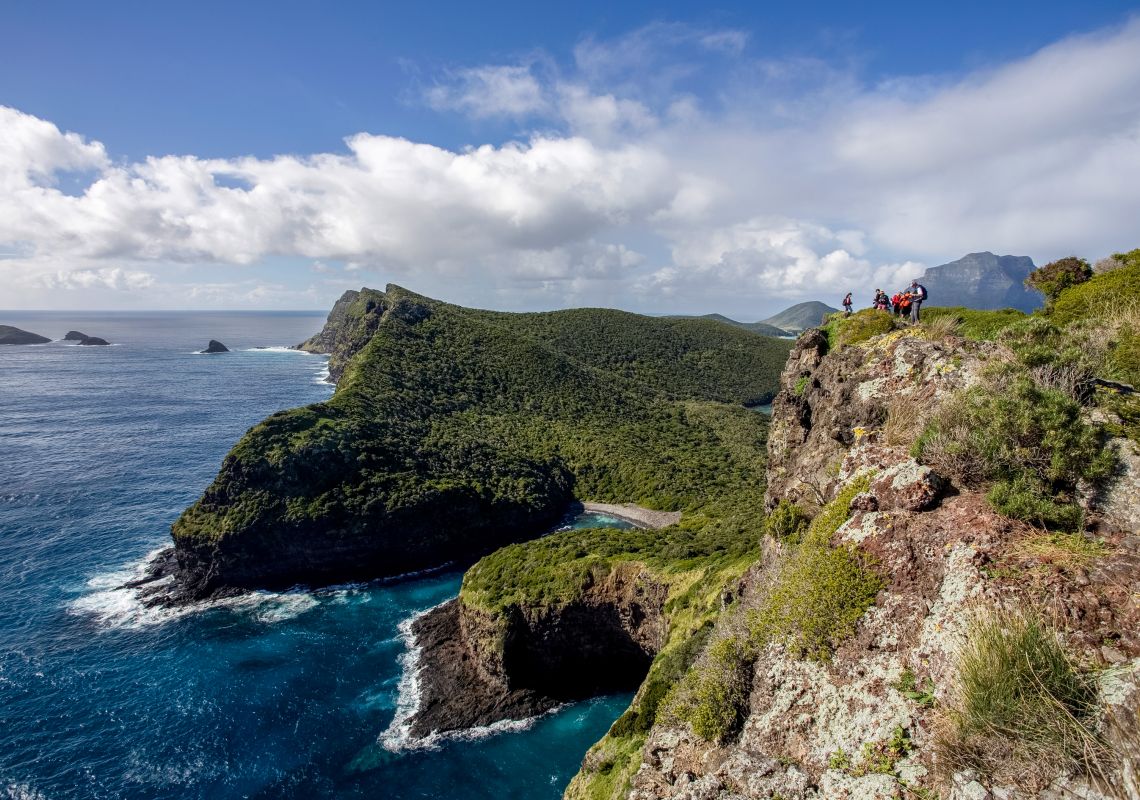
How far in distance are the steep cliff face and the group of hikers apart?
29.3ft

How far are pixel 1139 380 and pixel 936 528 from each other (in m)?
9.11

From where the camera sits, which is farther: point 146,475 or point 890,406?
point 146,475

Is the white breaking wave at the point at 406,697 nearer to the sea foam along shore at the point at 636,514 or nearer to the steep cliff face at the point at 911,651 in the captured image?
the steep cliff face at the point at 911,651

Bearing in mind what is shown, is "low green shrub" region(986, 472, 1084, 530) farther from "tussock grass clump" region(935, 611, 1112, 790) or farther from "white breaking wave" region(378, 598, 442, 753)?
"white breaking wave" region(378, 598, 442, 753)

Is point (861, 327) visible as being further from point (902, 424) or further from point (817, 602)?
point (817, 602)

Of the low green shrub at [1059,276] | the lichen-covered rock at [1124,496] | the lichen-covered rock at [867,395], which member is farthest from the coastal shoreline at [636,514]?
the lichen-covered rock at [1124,496]

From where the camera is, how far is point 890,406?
52.5 feet

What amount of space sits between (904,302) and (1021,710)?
892 inches

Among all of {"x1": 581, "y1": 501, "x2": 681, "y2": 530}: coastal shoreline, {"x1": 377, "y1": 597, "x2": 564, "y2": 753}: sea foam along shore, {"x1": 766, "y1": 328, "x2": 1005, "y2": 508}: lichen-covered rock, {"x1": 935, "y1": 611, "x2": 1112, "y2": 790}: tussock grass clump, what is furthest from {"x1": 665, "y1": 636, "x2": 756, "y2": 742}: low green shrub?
{"x1": 581, "y1": 501, "x2": 681, "y2": 530}: coastal shoreline

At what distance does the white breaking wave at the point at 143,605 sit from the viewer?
49781mm

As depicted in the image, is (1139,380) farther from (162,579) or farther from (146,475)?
(146,475)

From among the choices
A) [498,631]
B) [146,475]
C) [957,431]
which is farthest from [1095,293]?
[146,475]

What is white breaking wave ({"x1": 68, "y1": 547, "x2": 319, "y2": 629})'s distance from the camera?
49.8 m

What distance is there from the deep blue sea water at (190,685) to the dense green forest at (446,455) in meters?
5.91
